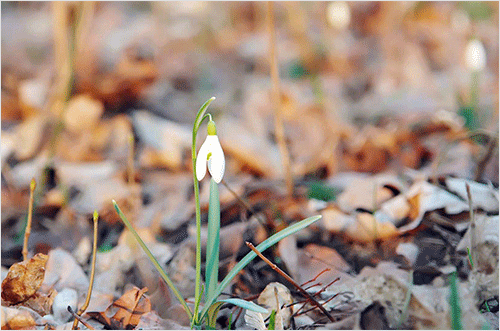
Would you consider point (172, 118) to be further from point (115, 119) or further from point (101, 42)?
point (101, 42)

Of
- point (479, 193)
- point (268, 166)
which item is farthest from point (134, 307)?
point (268, 166)

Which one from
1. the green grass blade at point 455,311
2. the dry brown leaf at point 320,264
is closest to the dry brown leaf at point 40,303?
the dry brown leaf at point 320,264

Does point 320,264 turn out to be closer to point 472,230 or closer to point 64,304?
point 472,230

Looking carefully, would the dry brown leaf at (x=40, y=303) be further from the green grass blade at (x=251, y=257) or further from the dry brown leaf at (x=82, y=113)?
the dry brown leaf at (x=82, y=113)

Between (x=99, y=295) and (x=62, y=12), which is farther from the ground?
(x=62, y=12)

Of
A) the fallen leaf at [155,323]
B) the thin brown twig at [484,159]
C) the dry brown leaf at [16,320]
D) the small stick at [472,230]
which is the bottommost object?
the fallen leaf at [155,323]

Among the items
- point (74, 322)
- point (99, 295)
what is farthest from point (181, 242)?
point (74, 322)
